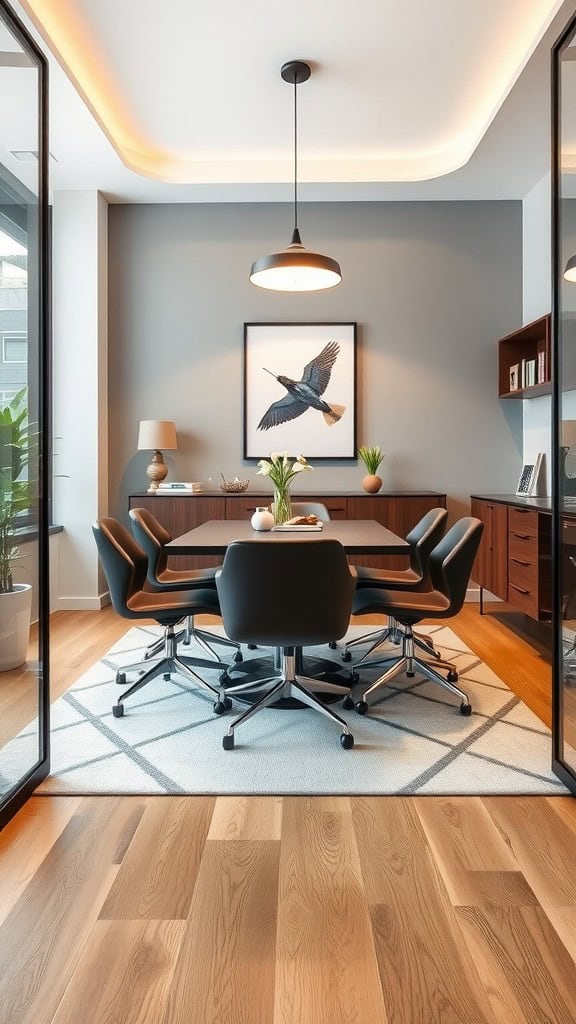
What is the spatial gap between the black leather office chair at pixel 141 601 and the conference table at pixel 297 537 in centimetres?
18

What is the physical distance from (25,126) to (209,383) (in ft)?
10.3

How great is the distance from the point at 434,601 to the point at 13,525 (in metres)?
1.75

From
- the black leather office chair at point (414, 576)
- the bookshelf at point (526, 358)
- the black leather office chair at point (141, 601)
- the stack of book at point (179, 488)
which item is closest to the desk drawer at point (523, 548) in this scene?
the black leather office chair at point (414, 576)

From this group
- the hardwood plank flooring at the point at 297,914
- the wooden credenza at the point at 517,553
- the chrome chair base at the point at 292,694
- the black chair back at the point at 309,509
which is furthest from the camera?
the black chair back at the point at 309,509

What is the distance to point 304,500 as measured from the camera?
15.7 feet

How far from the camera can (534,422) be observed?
4988 mm

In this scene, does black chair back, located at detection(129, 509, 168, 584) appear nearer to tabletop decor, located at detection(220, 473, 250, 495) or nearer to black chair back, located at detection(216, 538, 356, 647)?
black chair back, located at detection(216, 538, 356, 647)

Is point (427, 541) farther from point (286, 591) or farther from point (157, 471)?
point (157, 471)

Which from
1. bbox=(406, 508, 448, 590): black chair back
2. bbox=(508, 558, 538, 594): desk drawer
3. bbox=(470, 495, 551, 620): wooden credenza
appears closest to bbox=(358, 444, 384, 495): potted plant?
bbox=(470, 495, 551, 620): wooden credenza

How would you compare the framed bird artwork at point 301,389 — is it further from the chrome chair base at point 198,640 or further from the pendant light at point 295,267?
the chrome chair base at point 198,640

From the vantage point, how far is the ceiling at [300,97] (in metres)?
3.20

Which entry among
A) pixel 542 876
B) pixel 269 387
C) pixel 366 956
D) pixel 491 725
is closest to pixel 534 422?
pixel 269 387

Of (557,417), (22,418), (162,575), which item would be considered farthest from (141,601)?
(557,417)

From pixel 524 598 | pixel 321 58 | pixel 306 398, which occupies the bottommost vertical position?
pixel 524 598
